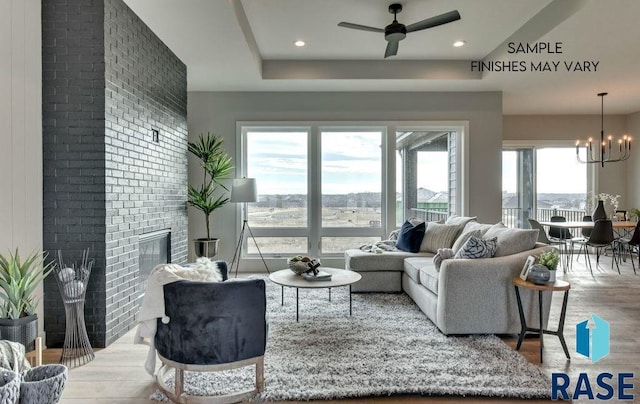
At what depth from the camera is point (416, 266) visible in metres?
3.99

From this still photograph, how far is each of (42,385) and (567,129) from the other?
9007 mm

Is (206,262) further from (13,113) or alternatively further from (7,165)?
(13,113)

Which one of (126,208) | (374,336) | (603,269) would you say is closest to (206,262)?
(126,208)

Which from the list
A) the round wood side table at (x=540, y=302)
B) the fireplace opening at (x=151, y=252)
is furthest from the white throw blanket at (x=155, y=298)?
the round wood side table at (x=540, y=302)

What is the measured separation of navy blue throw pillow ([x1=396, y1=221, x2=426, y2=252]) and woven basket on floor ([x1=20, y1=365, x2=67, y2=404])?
12.2 ft

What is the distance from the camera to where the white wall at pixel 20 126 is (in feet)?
8.52

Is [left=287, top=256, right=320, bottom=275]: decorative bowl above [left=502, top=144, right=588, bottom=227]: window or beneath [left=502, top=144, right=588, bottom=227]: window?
beneath

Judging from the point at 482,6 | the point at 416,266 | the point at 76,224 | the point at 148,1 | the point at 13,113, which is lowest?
the point at 416,266

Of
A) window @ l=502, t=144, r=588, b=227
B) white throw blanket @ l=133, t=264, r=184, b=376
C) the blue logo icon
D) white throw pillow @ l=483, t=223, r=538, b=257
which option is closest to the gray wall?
window @ l=502, t=144, r=588, b=227

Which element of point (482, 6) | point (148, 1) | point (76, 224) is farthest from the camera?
point (482, 6)

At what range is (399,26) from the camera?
360 cm

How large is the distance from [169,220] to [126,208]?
37.7 inches

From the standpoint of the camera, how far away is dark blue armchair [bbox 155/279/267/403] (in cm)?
208

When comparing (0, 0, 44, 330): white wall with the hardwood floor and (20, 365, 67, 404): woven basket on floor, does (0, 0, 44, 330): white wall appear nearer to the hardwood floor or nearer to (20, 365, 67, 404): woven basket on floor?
the hardwood floor
